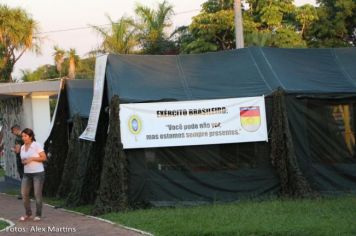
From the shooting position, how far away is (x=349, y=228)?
30.8 ft

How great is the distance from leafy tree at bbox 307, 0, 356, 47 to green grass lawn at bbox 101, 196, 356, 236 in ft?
70.5

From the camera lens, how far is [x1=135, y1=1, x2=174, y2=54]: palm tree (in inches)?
1464

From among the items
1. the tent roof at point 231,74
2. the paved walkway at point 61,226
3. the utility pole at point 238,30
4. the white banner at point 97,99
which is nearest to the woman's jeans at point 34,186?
the paved walkway at point 61,226

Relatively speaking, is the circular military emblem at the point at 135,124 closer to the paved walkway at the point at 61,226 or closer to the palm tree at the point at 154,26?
the paved walkway at the point at 61,226

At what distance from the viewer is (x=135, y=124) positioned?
43.0 feet

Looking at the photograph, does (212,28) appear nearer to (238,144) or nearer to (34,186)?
(238,144)

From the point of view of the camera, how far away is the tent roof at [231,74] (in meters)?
13.8

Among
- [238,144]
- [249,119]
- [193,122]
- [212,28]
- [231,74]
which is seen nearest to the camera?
[193,122]

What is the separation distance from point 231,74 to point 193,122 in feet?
6.16

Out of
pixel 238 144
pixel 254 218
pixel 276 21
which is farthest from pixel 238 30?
pixel 276 21

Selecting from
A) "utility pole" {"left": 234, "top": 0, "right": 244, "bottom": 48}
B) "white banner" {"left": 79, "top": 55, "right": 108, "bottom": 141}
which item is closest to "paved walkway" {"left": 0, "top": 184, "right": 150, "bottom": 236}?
"white banner" {"left": 79, "top": 55, "right": 108, "bottom": 141}

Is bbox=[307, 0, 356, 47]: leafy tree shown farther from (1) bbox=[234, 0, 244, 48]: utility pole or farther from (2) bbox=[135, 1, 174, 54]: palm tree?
(1) bbox=[234, 0, 244, 48]: utility pole

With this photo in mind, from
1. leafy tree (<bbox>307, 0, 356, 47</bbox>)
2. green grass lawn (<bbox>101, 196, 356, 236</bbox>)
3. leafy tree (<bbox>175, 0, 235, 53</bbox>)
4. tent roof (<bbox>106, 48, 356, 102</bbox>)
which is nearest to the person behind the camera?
green grass lawn (<bbox>101, 196, 356, 236</bbox>)

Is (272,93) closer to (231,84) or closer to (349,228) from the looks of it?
(231,84)
